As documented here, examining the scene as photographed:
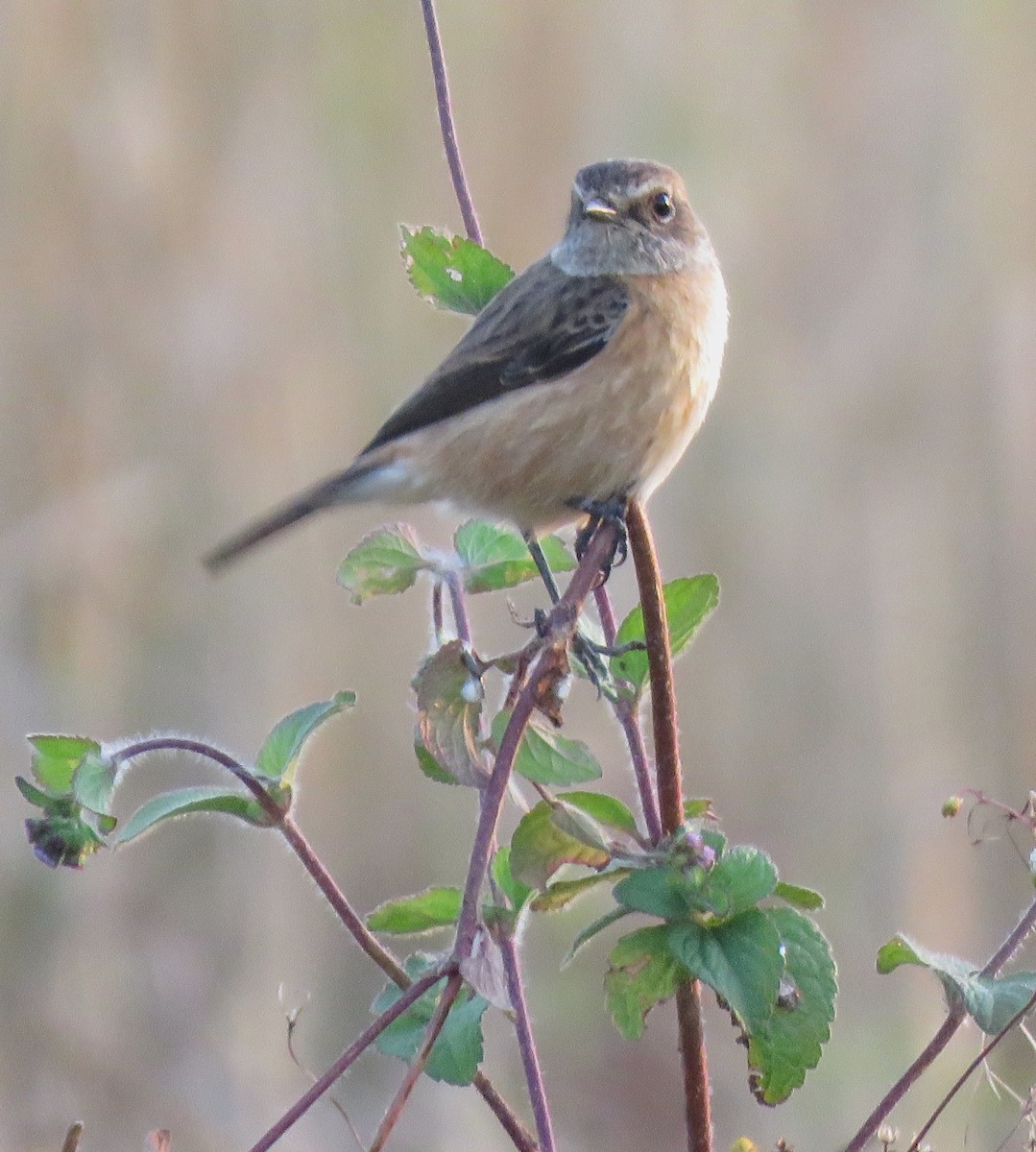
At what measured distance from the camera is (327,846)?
7117 mm

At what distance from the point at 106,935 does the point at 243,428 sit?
85.3 inches

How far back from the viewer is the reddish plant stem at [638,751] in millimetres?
1822

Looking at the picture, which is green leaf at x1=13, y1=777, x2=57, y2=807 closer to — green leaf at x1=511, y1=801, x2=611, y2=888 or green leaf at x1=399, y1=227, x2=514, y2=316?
green leaf at x1=511, y1=801, x2=611, y2=888

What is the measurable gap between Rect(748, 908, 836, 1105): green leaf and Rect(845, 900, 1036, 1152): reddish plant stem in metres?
0.14

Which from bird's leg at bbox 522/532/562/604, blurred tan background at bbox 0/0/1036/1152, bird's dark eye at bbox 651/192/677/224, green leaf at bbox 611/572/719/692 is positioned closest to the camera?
green leaf at bbox 611/572/719/692

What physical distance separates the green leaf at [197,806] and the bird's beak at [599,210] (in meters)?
2.07

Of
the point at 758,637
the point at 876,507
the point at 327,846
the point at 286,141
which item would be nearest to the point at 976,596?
the point at 876,507

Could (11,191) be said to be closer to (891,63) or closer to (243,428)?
(243,428)

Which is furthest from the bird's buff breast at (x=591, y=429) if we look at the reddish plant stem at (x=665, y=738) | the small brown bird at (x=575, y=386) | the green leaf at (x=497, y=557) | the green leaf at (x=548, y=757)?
the reddish plant stem at (x=665, y=738)

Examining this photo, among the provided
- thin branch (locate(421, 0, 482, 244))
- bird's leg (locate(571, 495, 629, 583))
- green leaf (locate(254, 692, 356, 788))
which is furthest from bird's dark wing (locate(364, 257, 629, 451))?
green leaf (locate(254, 692, 356, 788))

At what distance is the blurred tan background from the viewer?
18.8 ft

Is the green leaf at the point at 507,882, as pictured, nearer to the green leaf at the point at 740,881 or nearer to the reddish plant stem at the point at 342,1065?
the green leaf at the point at 740,881

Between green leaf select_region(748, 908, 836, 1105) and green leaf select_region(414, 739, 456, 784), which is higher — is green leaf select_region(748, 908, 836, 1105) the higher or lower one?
the lower one

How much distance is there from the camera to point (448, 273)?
7.86ft
